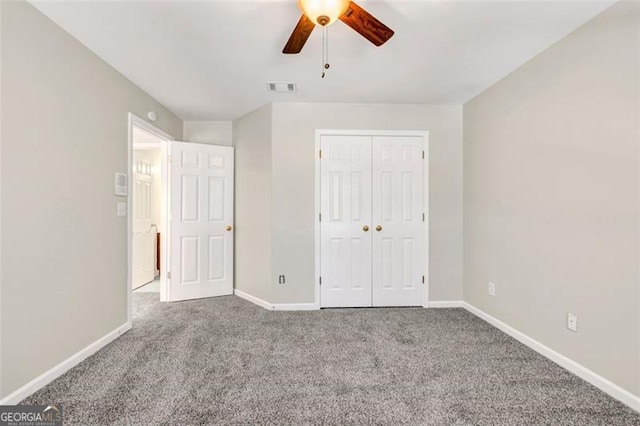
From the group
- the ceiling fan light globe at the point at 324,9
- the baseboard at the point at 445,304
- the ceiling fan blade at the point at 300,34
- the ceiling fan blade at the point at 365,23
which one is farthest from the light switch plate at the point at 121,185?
the baseboard at the point at 445,304

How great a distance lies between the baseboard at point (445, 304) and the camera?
3.30 m

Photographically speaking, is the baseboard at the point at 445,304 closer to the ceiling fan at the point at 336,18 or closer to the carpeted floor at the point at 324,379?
the carpeted floor at the point at 324,379

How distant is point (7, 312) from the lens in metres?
1.59

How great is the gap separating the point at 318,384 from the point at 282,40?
7.81 ft

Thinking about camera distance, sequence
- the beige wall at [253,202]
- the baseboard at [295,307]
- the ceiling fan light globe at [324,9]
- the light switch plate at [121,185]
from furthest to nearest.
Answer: the beige wall at [253,202]
the baseboard at [295,307]
the light switch plate at [121,185]
the ceiling fan light globe at [324,9]

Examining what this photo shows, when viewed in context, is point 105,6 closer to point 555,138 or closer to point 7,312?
point 7,312

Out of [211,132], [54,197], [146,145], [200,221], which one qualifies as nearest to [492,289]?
[200,221]

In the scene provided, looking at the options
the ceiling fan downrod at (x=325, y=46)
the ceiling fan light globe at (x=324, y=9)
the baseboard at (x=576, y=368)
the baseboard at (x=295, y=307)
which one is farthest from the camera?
the baseboard at (x=295, y=307)

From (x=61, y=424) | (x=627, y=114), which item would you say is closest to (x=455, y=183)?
(x=627, y=114)

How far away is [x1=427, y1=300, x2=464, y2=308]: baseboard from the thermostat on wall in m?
3.39

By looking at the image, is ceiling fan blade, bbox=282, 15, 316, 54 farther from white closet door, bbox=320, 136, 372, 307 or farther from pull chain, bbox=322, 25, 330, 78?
white closet door, bbox=320, 136, 372, 307

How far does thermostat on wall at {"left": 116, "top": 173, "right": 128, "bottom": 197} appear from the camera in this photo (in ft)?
8.35

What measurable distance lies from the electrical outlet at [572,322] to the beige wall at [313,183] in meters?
1.31

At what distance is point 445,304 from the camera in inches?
130
